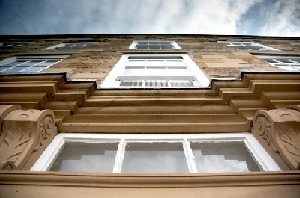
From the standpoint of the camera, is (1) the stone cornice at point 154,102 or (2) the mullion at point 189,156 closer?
(2) the mullion at point 189,156

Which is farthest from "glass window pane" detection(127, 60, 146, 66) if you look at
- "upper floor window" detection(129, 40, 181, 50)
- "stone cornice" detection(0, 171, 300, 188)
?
"stone cornice" detection(0, 171, 300, 188)

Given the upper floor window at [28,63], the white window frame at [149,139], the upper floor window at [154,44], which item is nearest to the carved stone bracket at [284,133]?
the white window frame at [149,139]

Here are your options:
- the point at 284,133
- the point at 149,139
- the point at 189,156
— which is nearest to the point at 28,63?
the point at 149,139

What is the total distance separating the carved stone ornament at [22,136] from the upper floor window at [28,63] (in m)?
3.56

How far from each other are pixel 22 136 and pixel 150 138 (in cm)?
155

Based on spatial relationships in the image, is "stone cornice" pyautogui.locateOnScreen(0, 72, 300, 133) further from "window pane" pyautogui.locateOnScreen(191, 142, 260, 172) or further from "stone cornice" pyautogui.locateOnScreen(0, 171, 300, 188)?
"stone cornice" pyautogui.locateOnScreen(0, 171, 300, 188)

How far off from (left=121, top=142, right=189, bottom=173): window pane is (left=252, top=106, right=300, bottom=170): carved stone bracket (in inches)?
40.5

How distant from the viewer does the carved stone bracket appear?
222 cm

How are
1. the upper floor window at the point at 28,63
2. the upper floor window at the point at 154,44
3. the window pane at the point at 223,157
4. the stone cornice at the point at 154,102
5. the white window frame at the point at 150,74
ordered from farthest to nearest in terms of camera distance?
the upper floor window at the point at 154,44, the upper floor window at the point at 28,63, the white window frame at the point at 150,74, the stone cornice at the point at 154,102, the window pane at the point at 223,157

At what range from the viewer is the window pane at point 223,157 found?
248cm

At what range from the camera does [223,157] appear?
2656 millimetres

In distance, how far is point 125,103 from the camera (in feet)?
11.1

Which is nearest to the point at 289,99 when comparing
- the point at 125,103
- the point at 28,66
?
the point at 125,103

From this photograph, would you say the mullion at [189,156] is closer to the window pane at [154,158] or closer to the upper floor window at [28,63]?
the window pane at [154,158]
